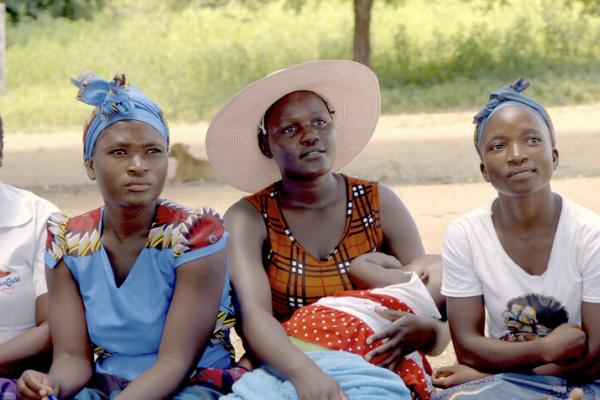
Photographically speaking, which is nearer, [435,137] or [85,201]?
[85,201]

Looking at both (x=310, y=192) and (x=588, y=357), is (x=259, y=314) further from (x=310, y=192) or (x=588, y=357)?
(x=588, y=357)

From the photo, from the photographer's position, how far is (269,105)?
3.50 metres

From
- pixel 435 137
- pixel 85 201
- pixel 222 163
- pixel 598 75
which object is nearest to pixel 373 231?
pixel 222 163

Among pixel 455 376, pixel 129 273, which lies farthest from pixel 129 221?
pixel 455 376

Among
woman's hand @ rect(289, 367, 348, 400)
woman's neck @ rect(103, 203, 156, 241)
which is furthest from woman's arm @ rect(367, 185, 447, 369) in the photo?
woman's neck @ rect(103, 203, 156, 241)

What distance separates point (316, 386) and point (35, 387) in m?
0.80

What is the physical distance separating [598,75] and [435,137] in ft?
15.6

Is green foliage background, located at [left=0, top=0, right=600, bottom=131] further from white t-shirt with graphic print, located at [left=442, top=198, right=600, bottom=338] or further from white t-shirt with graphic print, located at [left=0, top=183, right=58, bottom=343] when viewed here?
white t-shirt with graphic print, located at [left=0, top=183, right=58, bottom=343]

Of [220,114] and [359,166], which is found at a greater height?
[220,114]

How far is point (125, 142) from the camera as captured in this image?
2.98m

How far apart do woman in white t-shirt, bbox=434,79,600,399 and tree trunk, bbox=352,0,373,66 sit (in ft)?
38.0

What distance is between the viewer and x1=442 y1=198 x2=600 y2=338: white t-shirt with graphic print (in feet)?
9.77

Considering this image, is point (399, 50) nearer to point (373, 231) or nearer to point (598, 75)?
point (598, 75)

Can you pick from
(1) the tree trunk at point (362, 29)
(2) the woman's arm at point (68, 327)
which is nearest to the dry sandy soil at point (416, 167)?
(1) the tree trunk at point (362, 29)
